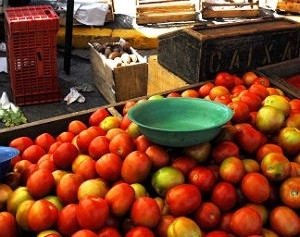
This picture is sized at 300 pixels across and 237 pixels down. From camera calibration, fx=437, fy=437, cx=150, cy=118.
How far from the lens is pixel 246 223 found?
1.56 metres

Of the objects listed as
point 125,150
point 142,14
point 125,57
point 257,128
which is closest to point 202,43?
point 257,128

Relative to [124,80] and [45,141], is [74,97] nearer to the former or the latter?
[124,80]

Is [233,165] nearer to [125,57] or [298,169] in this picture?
[298,169]

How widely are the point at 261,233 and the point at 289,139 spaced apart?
513 millimetres

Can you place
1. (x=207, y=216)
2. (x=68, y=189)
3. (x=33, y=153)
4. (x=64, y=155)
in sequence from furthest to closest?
1. (x=33, y=153)
2. (x=64, y=155)
3. (x=68, y=189)
4. (x=207, y=216)

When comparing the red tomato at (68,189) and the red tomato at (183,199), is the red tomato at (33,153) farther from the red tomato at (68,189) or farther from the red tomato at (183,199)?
the red tomato at (183,199)

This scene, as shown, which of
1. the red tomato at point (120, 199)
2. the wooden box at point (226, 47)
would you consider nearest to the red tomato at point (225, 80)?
the wooden box at point (226, 47)

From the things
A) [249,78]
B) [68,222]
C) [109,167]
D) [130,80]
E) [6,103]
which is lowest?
[6,103]

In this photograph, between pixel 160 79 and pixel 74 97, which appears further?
pixel 74 97

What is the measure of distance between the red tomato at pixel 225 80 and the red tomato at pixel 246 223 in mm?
1217

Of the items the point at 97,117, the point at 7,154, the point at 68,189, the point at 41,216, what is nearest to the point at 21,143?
the point at 7,154

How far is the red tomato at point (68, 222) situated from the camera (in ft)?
5.20

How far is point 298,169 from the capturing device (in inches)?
71.6

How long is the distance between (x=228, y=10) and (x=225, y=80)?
498 centimetres
